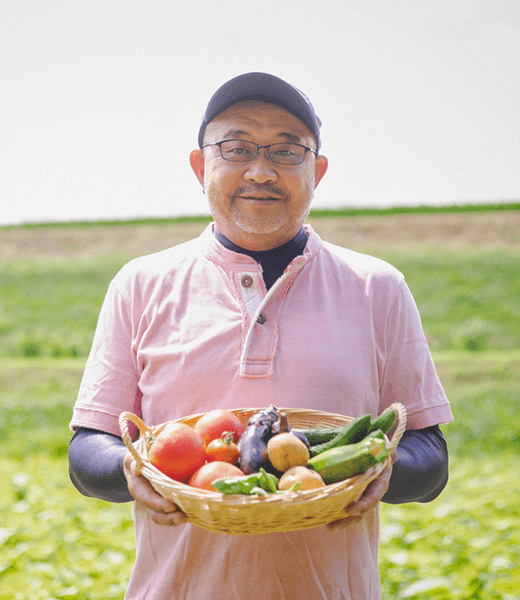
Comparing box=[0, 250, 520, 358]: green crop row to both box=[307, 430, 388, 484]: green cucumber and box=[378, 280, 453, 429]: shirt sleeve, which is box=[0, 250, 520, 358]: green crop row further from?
box=[307, 430, 388, 484]: green cucumber

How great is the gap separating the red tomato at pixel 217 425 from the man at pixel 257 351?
178 mm

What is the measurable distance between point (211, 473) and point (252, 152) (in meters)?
1.23

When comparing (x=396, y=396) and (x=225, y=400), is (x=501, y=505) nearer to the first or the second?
(x=396, y=396)

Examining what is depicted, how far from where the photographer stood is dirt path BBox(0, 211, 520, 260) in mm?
22172

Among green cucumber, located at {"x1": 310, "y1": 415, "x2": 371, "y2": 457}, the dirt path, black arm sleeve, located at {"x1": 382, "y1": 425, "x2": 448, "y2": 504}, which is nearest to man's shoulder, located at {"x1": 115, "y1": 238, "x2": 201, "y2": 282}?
green cucumber, located at {"x1": 310, "y1": 415, "x2": 371, "y2": 457}

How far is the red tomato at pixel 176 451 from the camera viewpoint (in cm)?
195

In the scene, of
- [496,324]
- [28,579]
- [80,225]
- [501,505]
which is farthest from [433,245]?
[28,579]

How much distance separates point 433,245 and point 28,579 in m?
19.4

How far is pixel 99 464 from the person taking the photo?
7.23 ft

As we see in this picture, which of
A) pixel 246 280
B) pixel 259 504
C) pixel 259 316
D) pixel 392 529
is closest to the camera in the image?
pixel 259 504

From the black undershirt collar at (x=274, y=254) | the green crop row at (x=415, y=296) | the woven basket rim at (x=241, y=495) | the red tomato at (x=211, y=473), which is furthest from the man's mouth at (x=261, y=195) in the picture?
the green crop row at (x=415, y=296)

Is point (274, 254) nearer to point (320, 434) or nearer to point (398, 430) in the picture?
point (320, 434)

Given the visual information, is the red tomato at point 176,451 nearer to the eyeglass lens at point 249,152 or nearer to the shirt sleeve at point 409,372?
the shirt sleeve at point 409,372

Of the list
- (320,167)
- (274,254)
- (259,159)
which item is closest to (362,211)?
(320,167)
